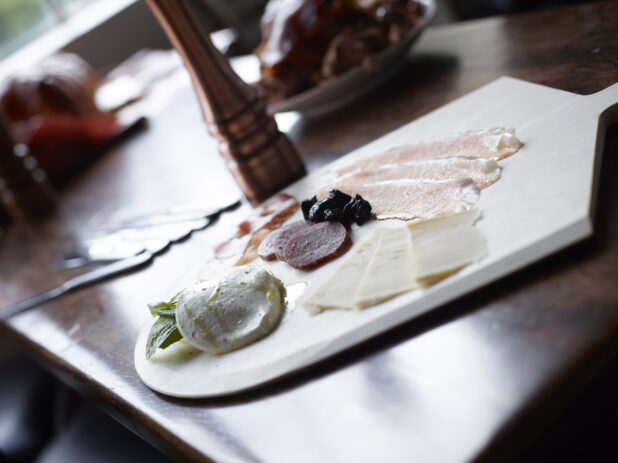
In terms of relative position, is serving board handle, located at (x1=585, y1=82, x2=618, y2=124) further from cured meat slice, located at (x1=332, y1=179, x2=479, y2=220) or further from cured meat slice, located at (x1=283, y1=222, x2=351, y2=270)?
cured meat slice, located at (x1=283, y1=222, x2=351, y2=270)

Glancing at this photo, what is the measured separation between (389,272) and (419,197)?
19cm

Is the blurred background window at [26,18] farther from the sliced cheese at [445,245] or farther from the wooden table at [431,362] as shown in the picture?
the sliced cheese at [445,245]

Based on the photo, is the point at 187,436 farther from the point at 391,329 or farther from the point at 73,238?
the point at 73,238

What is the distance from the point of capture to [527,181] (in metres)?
0.79

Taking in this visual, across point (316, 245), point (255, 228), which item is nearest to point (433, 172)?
point (316, 245)

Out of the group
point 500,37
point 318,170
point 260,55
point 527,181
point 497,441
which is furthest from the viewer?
point 260,55

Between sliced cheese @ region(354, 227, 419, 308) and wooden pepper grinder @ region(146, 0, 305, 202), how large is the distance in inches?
19.0

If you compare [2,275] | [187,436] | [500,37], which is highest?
[187,436]

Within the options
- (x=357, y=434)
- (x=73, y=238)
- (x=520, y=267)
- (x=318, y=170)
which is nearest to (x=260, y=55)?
(x=318, y=170)

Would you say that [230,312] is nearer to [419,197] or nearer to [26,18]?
[419,197]

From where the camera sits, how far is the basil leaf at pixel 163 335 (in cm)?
84

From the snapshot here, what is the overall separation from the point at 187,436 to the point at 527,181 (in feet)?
1.80

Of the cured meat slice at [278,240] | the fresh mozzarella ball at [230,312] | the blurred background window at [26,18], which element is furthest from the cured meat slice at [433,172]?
the blurred background window at [26,18]

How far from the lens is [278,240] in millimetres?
966
